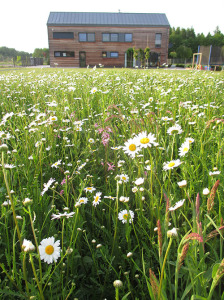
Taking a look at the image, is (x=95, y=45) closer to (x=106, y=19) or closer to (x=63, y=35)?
(x=106, y=19)

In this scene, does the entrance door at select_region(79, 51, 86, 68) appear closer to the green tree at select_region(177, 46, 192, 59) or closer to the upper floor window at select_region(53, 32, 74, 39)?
the upper floor window at select_region(53, 32, 74, 39)

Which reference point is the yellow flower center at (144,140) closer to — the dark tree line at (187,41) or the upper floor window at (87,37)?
the upper floor window at (87,37)

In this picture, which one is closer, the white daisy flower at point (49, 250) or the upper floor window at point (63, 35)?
the white daisy flower at point (49, 250)

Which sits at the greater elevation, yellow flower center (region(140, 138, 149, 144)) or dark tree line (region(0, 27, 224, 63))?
dark tree line (region(0, 27, 224, 63))

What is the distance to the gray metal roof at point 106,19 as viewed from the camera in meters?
30.0

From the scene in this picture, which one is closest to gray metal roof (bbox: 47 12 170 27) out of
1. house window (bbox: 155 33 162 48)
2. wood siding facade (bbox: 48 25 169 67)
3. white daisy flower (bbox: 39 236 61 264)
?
wood siding facade (bbox: 48 25 169 67)

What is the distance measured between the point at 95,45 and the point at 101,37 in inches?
47.8

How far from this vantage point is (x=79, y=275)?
100cm

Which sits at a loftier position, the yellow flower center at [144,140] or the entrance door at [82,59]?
the entrance door at [82,59]

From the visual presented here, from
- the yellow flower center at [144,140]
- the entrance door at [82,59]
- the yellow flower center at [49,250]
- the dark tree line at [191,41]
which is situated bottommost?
the yellow flower center at [49,250]

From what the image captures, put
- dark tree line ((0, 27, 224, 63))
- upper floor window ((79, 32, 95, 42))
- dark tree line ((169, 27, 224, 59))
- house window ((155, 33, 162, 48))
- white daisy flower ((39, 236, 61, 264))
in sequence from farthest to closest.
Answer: dark tree line ((169, 27, 224, 59)), dark tree line ((0, 27, 224, 63)), house window ((155, 33, 162, 48)), upper floor window ((79, 32, 95, 42)), white daisy flower ((39, 236, 61, 264))

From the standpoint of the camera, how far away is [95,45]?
30656 mm

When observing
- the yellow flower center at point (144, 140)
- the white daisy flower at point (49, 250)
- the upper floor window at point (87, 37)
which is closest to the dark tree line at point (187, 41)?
the upper floor window at point (87, 37)

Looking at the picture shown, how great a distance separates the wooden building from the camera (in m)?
30.0
